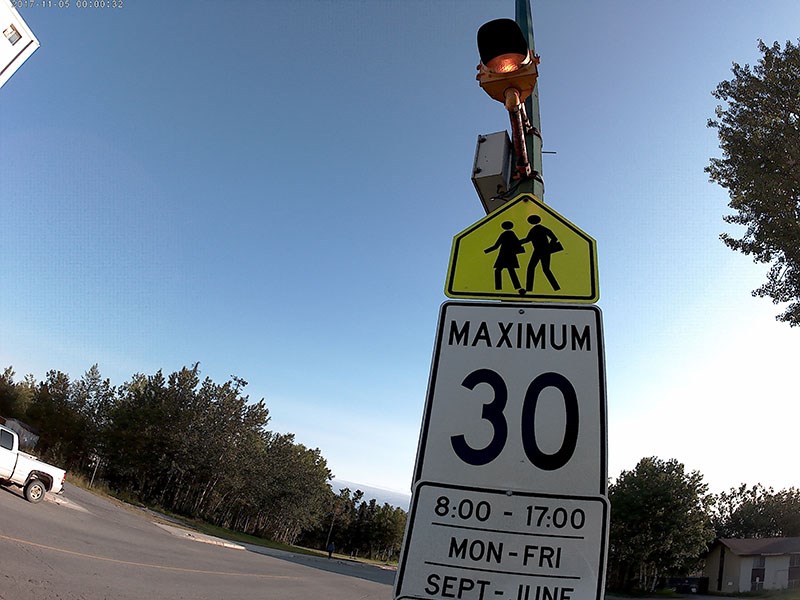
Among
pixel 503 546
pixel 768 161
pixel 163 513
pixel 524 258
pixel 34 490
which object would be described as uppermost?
pixel 768 161

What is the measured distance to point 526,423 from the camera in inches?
80.6

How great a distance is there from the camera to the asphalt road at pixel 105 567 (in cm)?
884

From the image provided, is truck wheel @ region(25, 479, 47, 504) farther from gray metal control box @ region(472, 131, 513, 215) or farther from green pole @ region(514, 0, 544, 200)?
green pole @ region(514, 0, 544, 200)

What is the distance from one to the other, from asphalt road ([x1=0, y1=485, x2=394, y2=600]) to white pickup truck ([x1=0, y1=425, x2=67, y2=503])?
0.43 meters

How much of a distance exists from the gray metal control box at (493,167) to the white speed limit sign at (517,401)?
115cm

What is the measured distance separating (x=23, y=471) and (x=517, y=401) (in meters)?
20.7

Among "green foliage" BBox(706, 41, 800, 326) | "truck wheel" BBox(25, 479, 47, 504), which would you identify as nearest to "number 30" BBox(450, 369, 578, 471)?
"green foliage" BBox(706, 41, 800, 326)

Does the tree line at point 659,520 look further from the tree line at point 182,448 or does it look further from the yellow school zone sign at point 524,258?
the yellow school zone sign at point 524,258

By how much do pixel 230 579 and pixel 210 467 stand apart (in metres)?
48.5

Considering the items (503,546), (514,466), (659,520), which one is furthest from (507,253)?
(659,520)

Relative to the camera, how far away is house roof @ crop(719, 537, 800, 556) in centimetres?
5069

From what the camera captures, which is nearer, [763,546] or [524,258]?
[524,258]

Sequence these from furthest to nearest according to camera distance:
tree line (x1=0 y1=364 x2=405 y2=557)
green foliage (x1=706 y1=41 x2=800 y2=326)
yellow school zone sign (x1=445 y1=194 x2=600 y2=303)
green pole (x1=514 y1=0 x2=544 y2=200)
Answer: tree line (x1=0 y1=364 x2=405 y2=557), green foliage (x1=706 y1=41 x2=800 y2=326), green pole (x1=514 y1=0 x2=544 y2=200), yellow school zone sign (x1=445 y1=194 x2=600 y2=303)

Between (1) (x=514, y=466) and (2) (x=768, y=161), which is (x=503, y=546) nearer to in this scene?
(1) (x=514, y=466)
